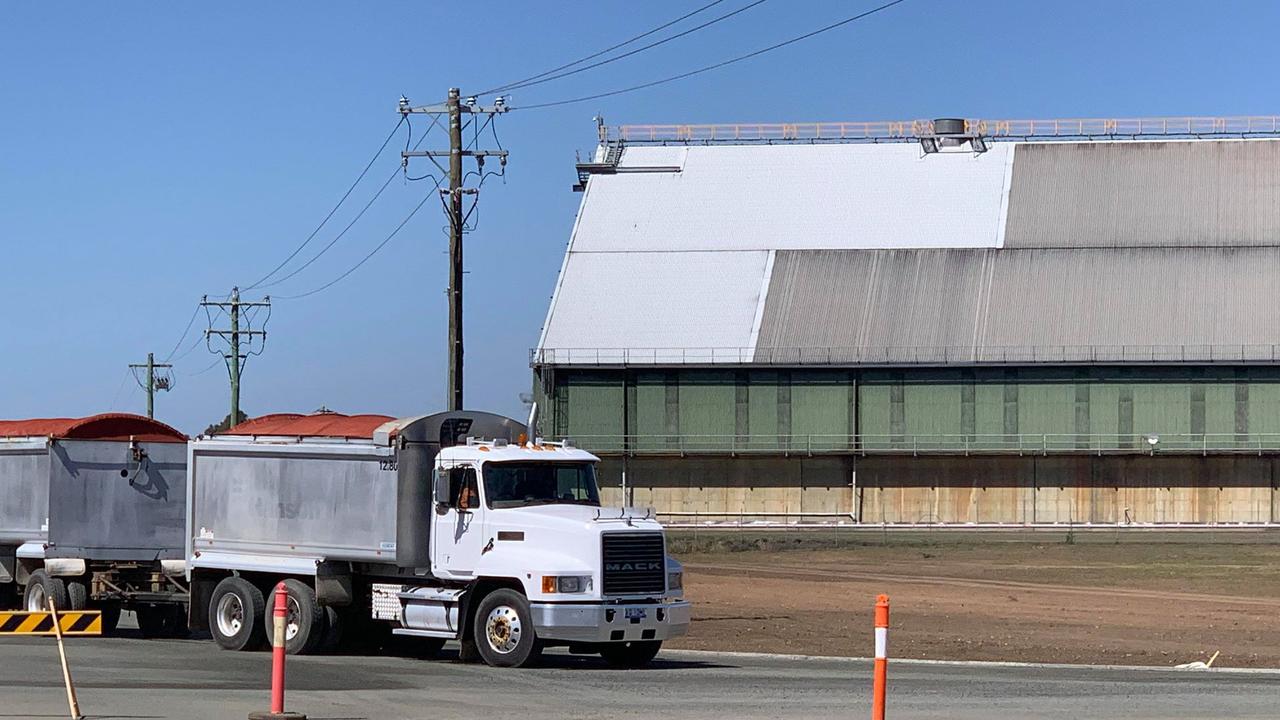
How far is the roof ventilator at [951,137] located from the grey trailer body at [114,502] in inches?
2302

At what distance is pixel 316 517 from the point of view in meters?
24.9

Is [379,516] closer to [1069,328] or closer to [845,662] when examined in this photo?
[845,662]

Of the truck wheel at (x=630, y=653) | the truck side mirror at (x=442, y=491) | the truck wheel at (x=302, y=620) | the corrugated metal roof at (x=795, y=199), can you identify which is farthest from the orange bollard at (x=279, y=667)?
the corrugated metal roof at (x=795, y=199)

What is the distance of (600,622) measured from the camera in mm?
22047

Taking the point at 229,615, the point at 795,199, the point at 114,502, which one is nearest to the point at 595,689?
the point at 229,615

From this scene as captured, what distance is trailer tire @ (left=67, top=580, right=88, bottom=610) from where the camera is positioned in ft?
94.0

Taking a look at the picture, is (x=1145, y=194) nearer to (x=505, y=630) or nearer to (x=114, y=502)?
(x=114, y=502)

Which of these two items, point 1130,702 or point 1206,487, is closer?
point 1130,702

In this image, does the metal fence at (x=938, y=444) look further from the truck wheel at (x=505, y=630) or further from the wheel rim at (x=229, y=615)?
the truck wheel at (x=505, y=630)

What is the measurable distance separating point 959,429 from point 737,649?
157 ft

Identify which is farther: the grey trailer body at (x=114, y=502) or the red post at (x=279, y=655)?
the grey trailer body at (x=114, y=502)

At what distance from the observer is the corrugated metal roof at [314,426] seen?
24.9 m

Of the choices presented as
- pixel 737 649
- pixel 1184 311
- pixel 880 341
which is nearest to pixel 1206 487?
pixel 1184 311

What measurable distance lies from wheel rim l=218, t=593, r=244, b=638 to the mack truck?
24 millimetres
